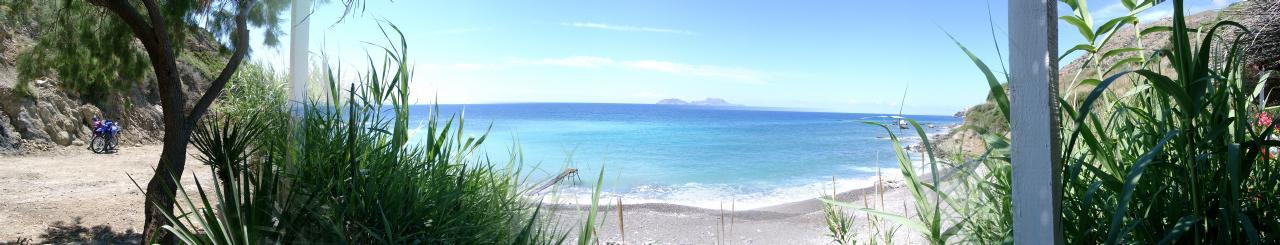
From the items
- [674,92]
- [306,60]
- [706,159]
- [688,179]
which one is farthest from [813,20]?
[306,60]

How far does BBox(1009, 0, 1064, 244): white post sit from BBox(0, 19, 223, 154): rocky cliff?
826cm

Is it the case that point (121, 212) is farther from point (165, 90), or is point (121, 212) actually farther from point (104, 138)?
point (104, 138)

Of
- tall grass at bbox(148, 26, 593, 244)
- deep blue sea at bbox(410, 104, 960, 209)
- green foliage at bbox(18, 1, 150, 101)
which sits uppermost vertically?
green foliage at bbox(18, 1, 150, 101)

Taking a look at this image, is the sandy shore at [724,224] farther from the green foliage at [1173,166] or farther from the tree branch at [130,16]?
the green foliage at [1173,166]

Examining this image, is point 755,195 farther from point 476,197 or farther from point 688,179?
point 476,197

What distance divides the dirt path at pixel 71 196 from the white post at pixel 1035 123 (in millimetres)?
5148

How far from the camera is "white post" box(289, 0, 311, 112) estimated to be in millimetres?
2320

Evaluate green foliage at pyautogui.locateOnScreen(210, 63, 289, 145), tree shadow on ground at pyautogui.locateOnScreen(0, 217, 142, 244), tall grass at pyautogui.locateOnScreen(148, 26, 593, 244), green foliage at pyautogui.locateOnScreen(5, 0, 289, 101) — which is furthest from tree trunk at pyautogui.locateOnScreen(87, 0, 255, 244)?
tall grass at pyautogui.locateOnScreen(148, 26, 593, 244)

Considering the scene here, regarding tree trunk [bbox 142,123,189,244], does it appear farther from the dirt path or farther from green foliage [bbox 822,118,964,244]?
green foliage [bbox 822,118,964,244]

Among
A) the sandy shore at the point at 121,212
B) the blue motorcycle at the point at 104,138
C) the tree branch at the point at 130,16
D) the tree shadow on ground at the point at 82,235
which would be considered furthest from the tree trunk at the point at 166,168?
the blue motorcycle at the point at 104,138

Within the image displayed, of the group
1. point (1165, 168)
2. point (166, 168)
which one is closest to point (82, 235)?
point (166, 168)

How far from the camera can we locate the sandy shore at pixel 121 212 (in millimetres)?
4590

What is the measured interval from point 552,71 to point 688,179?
29673mm

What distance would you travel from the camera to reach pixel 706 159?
2047 cm
